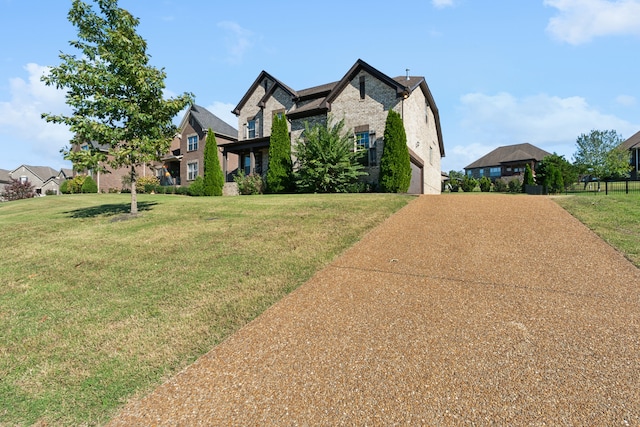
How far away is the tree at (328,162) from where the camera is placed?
59.5ft

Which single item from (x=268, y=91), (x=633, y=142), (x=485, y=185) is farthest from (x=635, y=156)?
(x=268, y=91)

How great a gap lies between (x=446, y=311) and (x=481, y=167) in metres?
63.6

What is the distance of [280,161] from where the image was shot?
21.3 metres

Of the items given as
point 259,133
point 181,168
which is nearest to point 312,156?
point 259,133

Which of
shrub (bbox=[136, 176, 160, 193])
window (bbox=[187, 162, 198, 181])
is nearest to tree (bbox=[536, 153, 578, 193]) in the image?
window (bbox=[187, 162, 198, 181])

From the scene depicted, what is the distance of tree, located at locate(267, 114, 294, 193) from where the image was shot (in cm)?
2116

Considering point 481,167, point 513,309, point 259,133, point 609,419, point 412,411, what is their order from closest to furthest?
1. point 609,419
2. point 412,411
3. point 513,309
4. point 259,133
5. point 481,167

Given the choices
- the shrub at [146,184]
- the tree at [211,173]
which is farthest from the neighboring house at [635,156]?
the shrub at [146,184]

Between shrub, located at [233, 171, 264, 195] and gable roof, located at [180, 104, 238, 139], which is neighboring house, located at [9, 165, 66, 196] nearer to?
gable roof, located at [180, 104, 238, 139]

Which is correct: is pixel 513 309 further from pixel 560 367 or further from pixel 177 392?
pixel 177 392

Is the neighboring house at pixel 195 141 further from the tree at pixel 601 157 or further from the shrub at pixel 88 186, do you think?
the tree at pixel 601 157

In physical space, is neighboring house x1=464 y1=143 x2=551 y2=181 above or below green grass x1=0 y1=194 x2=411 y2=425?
above

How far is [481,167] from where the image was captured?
59.4 meters

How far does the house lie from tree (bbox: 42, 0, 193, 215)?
11363 mm
